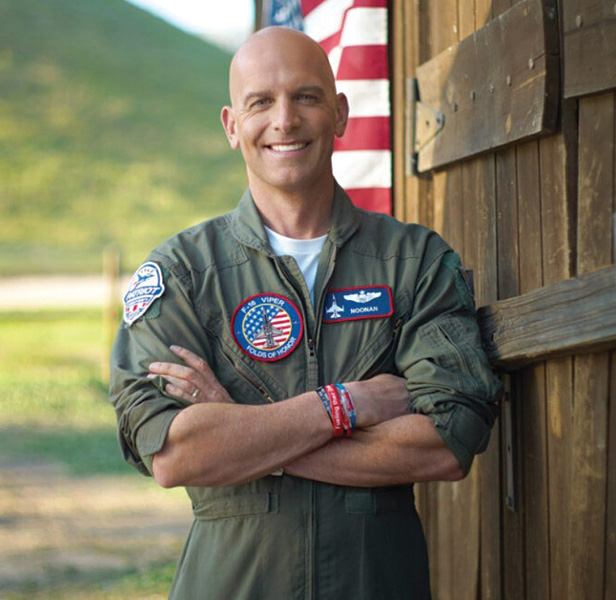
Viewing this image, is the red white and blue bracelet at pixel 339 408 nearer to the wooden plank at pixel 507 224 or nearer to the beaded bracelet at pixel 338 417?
the beaded bracelet at pixel 338 417

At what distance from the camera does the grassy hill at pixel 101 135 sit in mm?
27984

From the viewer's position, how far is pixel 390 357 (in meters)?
2.31

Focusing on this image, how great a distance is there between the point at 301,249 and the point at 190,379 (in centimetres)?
48

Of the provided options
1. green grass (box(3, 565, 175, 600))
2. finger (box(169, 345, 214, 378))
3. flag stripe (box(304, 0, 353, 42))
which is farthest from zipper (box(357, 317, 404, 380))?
green grass (box(3, 565, 175, 600))

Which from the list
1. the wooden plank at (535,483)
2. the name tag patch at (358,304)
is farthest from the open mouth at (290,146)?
the wooden plank at (535,483)

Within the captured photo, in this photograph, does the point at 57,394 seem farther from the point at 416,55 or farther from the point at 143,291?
the point at 143,291

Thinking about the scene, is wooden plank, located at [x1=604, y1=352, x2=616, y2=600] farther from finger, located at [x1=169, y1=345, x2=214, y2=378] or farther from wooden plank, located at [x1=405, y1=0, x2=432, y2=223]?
wooden plank, located at [x1=405, y1=0, x2=432, y2=223]

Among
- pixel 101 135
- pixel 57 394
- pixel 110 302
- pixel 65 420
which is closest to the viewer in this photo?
pixel 65 420

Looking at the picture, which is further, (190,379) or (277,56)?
(277,56)

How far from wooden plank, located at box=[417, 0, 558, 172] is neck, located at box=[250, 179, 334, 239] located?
519 millimetres

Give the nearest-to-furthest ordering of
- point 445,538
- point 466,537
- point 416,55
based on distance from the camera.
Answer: point 466,537, point 445,538, point 416,55

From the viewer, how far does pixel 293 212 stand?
245 cm

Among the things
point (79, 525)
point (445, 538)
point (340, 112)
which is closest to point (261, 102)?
point (340, 112)

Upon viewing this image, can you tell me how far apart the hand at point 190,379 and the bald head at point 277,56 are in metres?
0.69
